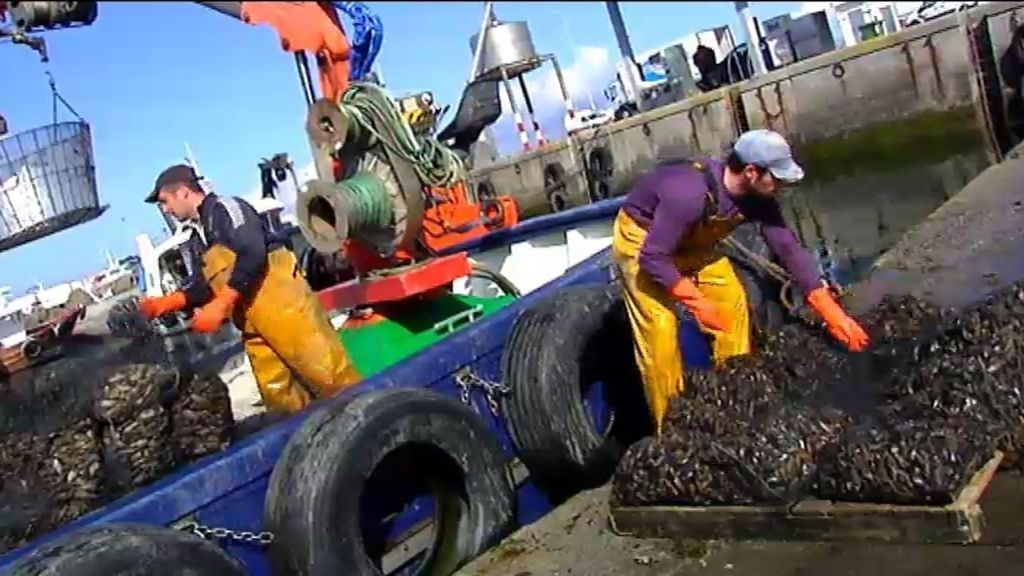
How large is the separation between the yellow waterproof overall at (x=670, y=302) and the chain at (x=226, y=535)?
160 centimetres

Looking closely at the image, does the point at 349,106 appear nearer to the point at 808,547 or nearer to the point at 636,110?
the point at 808,547

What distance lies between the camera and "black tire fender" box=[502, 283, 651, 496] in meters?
4.79

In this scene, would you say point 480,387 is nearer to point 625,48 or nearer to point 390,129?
point 390,129

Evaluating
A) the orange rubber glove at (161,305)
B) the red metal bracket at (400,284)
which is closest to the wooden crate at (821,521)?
the orange rubber glove at (161,305)

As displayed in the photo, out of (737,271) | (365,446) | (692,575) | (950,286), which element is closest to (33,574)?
(365,446)

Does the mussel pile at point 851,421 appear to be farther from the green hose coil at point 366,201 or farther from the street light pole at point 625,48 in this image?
the street light pole at point 625,48

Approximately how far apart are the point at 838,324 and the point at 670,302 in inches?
26.6

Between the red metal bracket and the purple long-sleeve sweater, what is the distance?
7.74 feet

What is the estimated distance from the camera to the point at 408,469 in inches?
175

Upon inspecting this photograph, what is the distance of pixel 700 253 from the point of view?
4660mm

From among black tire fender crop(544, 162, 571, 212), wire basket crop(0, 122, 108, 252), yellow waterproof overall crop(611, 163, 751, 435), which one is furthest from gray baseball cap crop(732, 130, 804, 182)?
black tire fender crop(544, 162, 571, 212)

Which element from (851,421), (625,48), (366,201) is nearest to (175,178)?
(366,201)

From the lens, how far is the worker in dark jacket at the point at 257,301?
5.08 meters

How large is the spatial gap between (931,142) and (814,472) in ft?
28.0
